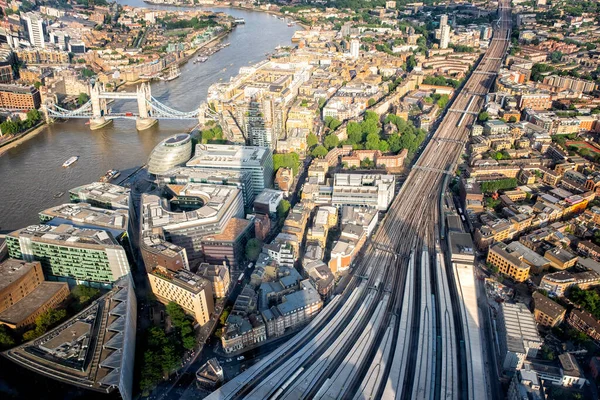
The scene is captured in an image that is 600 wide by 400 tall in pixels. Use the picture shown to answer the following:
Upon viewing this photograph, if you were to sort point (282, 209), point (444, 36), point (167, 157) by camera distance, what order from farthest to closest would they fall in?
point (444, 36)
point (167, 157)
point (282, 209)

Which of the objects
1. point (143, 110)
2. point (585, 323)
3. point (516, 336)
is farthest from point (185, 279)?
point (143, 110)

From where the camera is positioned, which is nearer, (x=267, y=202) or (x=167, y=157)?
(x=267, y=202)

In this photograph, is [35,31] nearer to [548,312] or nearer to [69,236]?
[69,236]

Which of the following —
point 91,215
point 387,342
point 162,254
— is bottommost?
point 387,342

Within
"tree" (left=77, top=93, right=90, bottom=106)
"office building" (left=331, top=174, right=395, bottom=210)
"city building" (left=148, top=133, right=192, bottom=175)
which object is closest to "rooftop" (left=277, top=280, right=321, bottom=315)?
"office building" (left=331, top=174, right=395, bottom=210)

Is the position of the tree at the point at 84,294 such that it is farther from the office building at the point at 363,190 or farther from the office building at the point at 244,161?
the office building at the point at 363,190

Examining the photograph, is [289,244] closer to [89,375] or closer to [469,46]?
[89,375]
